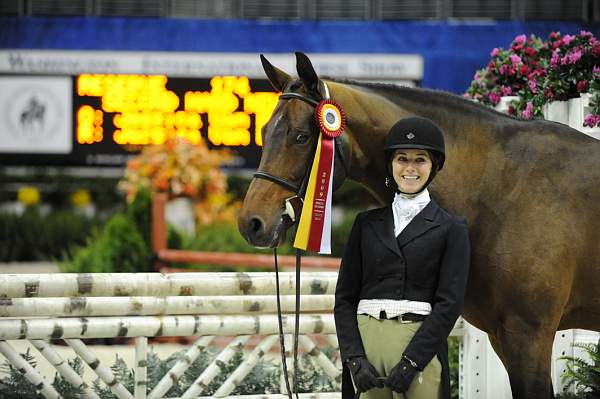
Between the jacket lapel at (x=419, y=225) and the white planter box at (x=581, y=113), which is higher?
the white planter box at (x=581, y=113)

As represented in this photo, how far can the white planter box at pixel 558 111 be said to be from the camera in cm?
400

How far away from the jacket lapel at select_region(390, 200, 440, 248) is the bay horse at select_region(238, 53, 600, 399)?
0.39m

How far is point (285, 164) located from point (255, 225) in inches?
8.3

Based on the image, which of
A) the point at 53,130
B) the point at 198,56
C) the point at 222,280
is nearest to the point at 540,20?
the point at 198,56

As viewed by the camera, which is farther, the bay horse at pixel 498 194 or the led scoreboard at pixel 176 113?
the led scoreboard at pixel 176 113

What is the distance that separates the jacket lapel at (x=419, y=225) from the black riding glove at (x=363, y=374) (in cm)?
33

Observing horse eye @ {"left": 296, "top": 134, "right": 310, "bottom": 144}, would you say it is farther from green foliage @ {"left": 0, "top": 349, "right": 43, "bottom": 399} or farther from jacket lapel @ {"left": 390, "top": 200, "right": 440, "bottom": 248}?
green foliage @ {"left": 0, "top": 349, "right": 43, "bottom": 399}

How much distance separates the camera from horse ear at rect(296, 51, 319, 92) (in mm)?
2670

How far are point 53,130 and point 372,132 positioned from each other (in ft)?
28.4

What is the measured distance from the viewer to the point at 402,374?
89.3 inches

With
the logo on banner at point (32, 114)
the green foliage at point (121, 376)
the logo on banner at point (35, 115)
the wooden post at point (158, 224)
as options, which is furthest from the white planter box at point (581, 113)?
the logo on banner at point (32, 114)

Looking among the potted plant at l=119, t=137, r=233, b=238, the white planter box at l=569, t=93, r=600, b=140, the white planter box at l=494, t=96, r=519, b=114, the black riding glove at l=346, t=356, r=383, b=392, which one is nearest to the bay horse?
the black riding glove at l=346, t=356, r=383, b=392

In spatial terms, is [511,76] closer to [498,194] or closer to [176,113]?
[498,194]

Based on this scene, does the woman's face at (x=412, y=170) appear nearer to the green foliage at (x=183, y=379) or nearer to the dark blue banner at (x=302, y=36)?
the green foliage at (x=183, y=379)
